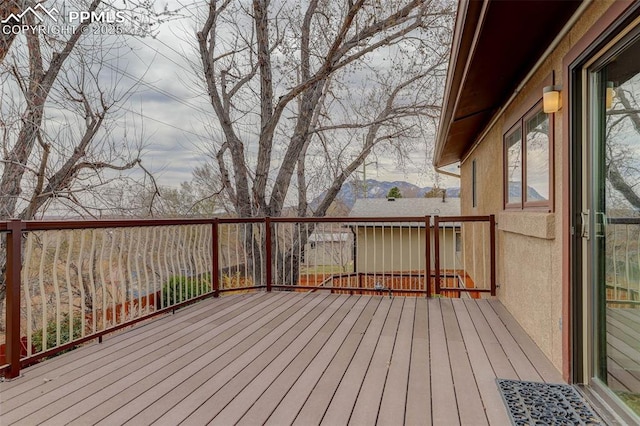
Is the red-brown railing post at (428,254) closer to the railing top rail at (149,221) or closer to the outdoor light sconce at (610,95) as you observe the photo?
the railing top rail at (149,221)

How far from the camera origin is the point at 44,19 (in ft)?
19.0

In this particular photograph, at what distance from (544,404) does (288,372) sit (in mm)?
1577

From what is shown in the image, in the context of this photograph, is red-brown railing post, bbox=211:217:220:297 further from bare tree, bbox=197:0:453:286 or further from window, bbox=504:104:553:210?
window, bbox=504:104:553:210

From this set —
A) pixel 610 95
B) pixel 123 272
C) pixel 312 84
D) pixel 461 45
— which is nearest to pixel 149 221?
pixel 123 272

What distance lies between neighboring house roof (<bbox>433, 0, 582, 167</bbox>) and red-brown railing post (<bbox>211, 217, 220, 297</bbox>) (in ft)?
10.5

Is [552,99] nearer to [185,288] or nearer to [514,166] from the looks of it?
[514,166]

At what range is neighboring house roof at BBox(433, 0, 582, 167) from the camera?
2287 mm

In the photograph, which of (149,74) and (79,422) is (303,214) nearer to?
(149,74)

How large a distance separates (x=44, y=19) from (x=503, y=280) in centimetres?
756

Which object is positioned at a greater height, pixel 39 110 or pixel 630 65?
pixel 39 110

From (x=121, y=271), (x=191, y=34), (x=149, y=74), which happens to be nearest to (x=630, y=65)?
(x=121, y=271)

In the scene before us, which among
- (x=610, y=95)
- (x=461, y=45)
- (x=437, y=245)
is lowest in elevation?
(x=437, y=245)

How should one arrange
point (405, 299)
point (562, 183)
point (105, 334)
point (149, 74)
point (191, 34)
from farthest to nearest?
1. point (191, 34)
2. point (149, 74)
3. point (405, 299)
4. point (105, 334)
5. point (562, 183)

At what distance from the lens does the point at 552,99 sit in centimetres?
255
